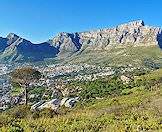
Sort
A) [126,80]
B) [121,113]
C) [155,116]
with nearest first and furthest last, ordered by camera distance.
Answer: [155,116]
[121,113]
[126,80]

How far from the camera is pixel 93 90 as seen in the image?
558 feet

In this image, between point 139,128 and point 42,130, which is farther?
point 42,130

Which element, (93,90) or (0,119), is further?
(93,90)

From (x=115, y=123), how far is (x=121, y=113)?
18.1 ft

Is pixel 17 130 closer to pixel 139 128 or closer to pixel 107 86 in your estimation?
pixel 139 128

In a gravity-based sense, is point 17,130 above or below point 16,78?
below

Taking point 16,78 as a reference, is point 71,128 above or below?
below

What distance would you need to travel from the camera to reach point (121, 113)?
30.8 metres

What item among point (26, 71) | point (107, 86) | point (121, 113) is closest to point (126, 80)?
point (107, 86)

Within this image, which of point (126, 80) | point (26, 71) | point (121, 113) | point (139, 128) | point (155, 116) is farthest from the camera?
point (126, 80)

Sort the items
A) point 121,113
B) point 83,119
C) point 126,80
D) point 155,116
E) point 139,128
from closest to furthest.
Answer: point 139,128 < point 155,116 < point 83,119 < point 121,113 < point 126,80

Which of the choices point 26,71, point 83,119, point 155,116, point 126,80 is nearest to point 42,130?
point 83,119

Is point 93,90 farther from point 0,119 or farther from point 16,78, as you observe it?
point 0,119

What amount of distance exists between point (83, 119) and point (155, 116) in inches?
208
